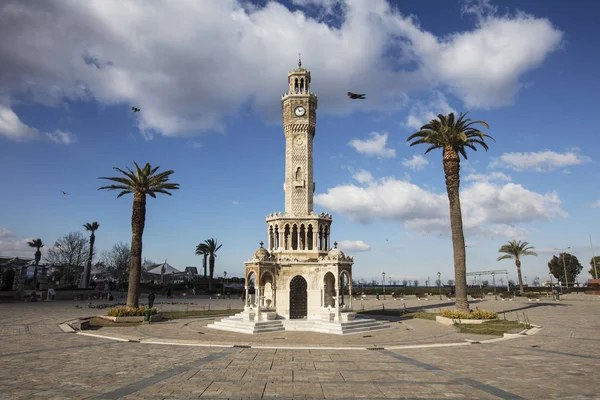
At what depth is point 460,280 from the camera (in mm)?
30641

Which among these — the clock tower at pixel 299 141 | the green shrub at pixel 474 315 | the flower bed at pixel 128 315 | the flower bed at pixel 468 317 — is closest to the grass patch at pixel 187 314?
the flower bed at pixel 128 315

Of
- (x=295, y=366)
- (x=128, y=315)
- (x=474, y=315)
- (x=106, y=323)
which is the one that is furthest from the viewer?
(x=128, y=315)

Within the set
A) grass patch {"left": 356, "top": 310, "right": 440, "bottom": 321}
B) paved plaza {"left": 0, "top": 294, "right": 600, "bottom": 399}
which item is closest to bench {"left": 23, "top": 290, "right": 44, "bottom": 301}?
paved plaza {"left": 0, "top": 294, "right": 600, "bottom": 399}

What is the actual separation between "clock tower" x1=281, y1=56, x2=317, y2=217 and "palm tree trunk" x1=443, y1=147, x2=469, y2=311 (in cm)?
1199

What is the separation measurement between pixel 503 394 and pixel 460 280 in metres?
20.9

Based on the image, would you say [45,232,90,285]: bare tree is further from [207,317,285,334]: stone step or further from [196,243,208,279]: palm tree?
[207,317,285,334]: stone step

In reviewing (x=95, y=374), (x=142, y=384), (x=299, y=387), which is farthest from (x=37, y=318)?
(x=299, y=387)

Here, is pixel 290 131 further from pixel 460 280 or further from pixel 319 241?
pixel 460 280

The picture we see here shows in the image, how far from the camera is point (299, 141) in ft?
117

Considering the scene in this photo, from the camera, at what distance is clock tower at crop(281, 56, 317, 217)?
113 feet

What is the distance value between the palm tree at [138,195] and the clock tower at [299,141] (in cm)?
1046

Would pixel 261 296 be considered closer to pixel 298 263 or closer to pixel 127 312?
pixel 298 263

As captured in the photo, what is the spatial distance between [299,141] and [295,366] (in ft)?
78.8

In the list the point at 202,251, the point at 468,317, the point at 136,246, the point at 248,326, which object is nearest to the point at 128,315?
the point at 136,246
